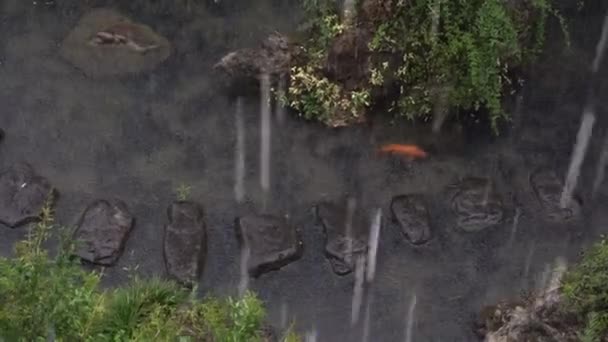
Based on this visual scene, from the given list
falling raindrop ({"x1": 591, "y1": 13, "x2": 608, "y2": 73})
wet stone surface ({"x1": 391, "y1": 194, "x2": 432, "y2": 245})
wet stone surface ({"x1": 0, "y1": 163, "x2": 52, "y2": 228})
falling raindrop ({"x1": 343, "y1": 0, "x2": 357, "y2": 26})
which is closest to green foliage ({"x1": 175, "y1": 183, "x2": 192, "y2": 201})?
wet stone surface ({"x1": 0, "y1": 163, "x2": 52, "y2": 228})

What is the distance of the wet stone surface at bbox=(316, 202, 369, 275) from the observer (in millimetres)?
7867

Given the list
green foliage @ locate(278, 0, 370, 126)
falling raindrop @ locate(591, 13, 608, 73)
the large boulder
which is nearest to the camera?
green foliage @ locate(278, 0, 370, 126)

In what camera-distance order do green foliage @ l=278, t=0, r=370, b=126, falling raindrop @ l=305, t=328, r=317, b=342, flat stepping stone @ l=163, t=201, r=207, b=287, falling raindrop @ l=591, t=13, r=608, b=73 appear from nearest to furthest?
falling raindrop @ l=305, t=328, r=317, b=342, flat stepping stone @ l=163, t=201, r=207, b=287, green foliage @ l=278, t=0, r=370, b=126, falling raindrop @ l=591, t=13, r=608, b=73

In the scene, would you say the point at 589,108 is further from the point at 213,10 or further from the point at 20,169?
the point at 20,169

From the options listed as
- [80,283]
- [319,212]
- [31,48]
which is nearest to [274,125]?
[319,212]

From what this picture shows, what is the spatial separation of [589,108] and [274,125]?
11.4 feet

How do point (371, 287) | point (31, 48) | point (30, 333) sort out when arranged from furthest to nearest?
point (31, 48)
point (371, 287)
point (30, 333)

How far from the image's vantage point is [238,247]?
7969 mm

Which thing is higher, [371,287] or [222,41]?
[222,41]

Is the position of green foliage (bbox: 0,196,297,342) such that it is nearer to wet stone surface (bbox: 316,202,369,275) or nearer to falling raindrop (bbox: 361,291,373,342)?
falling raindrop (bbox: 361,291,373,342)

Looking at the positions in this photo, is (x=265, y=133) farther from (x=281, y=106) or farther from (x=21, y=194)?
(x=21, y=194)

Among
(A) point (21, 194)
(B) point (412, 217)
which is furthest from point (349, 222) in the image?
(A) point (21, 194)

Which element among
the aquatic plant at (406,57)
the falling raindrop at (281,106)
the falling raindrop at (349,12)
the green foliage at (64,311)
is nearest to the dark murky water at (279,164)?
the falling raindrop at (281,106)

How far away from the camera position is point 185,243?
7.90m
